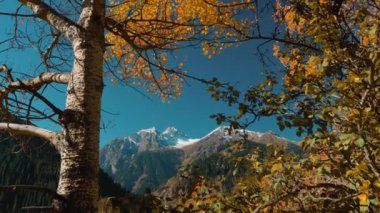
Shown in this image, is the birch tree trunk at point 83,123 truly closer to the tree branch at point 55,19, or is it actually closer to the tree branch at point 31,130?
the tree branch at point 55,19

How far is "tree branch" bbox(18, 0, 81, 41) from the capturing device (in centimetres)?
348

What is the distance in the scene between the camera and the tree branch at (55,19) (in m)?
3.48

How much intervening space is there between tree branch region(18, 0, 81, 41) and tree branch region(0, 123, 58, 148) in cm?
96

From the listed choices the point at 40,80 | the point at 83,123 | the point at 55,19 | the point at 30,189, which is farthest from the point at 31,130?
the point at 55,19

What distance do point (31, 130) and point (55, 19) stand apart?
119 cm

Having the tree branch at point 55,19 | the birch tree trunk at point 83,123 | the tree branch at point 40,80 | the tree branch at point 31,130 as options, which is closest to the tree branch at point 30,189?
the birch tree trunk at point 83,123

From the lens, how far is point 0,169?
384ft

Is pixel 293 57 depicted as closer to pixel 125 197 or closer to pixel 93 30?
pixel 93 30

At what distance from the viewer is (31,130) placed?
3381 millimetres

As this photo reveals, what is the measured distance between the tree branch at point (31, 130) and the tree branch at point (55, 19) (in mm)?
958

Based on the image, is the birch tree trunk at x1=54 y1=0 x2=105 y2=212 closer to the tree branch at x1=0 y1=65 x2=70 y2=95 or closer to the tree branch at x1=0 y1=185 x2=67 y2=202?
the tree branch at x1=0 y1=185 x2=67 y2=202

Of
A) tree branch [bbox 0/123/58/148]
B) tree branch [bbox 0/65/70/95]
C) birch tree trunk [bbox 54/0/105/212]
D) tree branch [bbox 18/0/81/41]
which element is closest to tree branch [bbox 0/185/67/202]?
birch tree trunk [bbox 54/0/105/212]

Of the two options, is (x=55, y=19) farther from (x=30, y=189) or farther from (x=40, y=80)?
(x=30, y=189)

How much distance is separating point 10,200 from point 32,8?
122511mm
